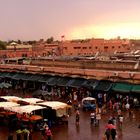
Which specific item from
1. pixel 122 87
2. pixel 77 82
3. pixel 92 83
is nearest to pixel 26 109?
pixel 122 87

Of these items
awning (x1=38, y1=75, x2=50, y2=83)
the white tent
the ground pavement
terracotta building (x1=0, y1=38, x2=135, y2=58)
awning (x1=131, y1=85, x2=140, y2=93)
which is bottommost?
the ground pavement

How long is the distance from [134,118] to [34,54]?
60.4 metres

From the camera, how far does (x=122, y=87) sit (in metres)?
35.4

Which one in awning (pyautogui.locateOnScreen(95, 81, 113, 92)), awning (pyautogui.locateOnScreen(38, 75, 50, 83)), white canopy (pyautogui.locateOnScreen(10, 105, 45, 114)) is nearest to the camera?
white canopy (pyautogui.locateOnScreen(10, 105, 45, 114))

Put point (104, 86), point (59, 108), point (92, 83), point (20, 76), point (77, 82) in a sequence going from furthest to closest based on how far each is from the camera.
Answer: point (20, 76)
point (77, 82)
point (92, 83)
point (104, 86)
point (59, 108)

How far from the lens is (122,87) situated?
3544 centimetres

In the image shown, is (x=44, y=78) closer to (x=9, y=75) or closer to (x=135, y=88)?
(x=9, y=75)

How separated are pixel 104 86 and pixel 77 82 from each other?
4135mm

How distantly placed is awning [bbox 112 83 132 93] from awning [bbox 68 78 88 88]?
4.05 meters

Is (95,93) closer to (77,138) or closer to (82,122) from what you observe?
(82,122)

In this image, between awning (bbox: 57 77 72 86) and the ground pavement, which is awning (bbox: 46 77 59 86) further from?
the ground pavement

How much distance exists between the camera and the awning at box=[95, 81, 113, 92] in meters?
36.4

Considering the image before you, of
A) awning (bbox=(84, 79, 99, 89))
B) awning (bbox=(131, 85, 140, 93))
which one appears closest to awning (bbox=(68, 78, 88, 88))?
awning (bbox=(84, 79, 99, 89))

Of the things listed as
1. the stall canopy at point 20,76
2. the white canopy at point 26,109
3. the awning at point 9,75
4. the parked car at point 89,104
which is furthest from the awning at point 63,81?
the white canopy at point 26,109
